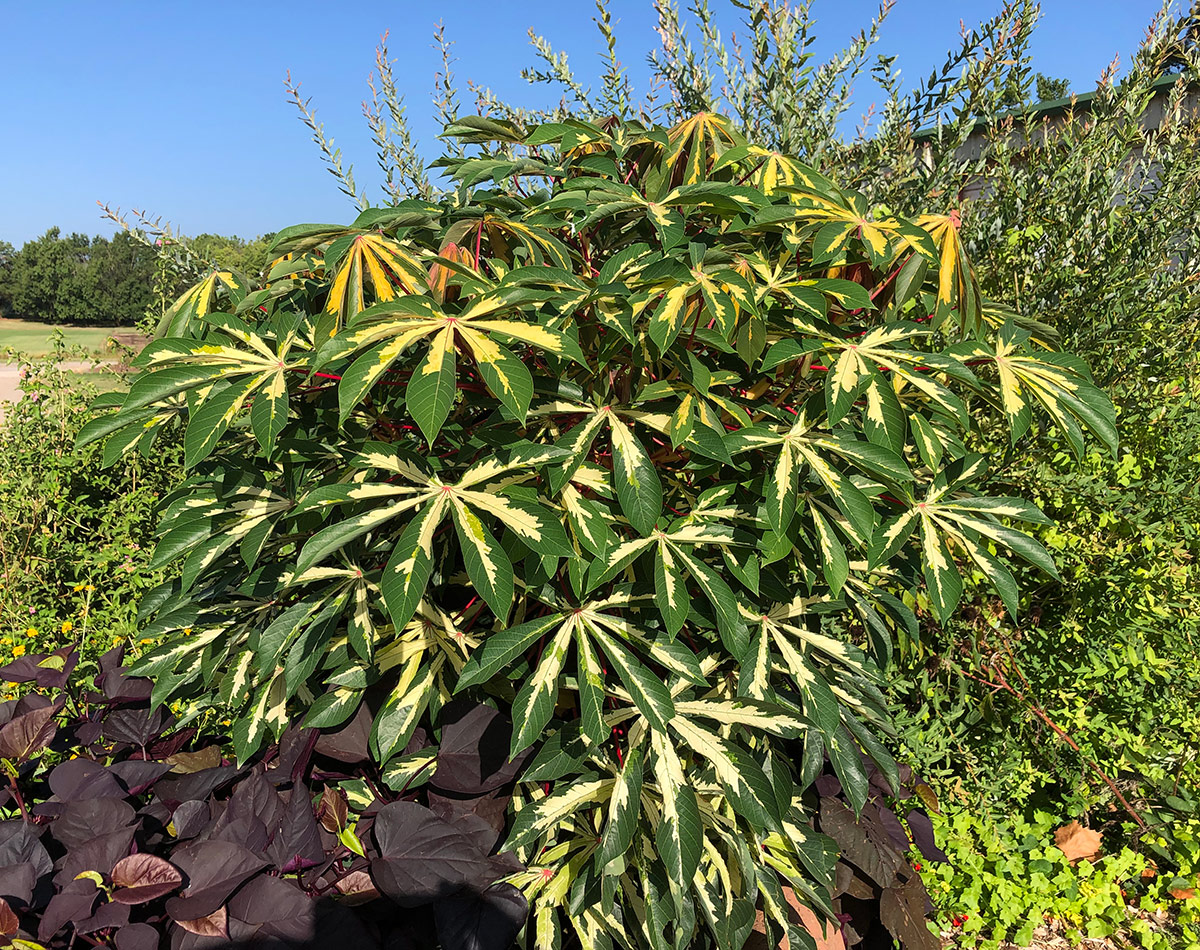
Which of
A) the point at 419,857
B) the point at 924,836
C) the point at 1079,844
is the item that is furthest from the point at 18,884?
the point at 1079,844

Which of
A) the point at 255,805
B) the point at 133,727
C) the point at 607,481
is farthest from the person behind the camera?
the point at 133,727

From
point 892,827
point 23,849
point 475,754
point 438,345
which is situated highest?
point 438,345

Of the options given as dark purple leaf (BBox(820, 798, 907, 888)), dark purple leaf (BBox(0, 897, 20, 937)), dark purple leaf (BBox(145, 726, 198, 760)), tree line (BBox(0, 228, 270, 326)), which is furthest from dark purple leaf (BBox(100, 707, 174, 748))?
tree line (BBox(0, 228, 270, 326))

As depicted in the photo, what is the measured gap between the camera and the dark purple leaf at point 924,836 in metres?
1.90

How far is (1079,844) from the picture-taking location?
2473 mm

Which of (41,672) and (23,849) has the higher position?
(41,672)

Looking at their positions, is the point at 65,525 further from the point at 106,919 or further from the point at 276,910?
the point at 276,910

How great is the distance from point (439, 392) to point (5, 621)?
296 cm

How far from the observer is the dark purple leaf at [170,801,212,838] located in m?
1.44

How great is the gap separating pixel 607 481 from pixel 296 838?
0.85m

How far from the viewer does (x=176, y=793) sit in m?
1.59

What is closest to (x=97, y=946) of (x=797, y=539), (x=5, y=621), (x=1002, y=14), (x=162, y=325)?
(x=162, y=325)

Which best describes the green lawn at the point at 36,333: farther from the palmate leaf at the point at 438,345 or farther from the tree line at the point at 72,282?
the palmate leaf at the point at 438,345

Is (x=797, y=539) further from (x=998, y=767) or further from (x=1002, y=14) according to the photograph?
(x=1002, y=14)
